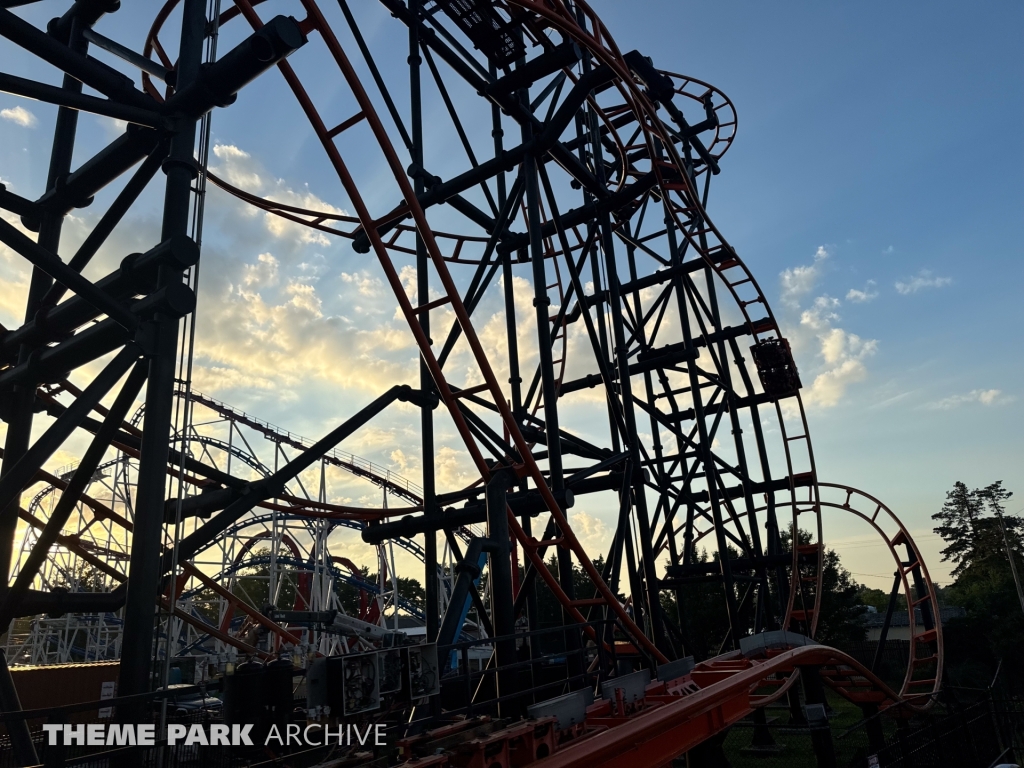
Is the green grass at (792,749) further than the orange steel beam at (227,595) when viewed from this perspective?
Yes

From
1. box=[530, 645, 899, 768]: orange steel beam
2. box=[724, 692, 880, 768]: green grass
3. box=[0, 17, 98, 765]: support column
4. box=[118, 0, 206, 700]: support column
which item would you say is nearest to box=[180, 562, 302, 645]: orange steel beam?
box=[0, 17, 98, 765]: support column

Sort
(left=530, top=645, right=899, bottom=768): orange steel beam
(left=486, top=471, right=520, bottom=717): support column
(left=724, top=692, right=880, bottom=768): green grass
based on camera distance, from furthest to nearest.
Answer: (left=724, top=692, right=880, bottom=768): green grass < (left=486, top=471, right=520, bottom=717): support column < (left=530, top=645, right=899, bottom=768): orange steel beam

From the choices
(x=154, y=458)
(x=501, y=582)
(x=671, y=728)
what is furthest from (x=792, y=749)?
(x=154, y=458)

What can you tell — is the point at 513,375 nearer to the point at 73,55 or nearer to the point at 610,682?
the point at 610,682

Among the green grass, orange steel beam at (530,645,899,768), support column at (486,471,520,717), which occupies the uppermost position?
support column at (486,471,520,717)

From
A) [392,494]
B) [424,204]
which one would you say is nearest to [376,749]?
[424,204]

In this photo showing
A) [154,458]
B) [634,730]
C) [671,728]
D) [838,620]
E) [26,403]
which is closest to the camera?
[154,458]

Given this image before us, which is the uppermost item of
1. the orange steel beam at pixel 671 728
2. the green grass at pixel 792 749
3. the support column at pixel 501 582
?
the support column at pixel 501 582

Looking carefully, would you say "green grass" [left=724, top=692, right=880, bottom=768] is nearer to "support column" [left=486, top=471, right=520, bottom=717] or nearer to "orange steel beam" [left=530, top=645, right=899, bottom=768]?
"orange steel beam" [left=530, top=645, right=899, bottom=768]

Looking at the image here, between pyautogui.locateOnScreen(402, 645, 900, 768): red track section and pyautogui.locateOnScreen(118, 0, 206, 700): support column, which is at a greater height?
pyautogui.locateOnScreen(118, 0, 206, 700): support column

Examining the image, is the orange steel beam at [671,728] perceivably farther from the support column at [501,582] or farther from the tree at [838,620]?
the tree at [838,620]

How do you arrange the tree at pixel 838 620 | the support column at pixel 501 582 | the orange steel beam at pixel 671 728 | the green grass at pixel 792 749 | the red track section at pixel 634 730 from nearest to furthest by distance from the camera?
the red track section at pixel 634 730 → the orange steel beam at pixel 671 728 → the support column at pixel 501 582 → the green grass at pixel 792 749 → the tree at pixel 838 620

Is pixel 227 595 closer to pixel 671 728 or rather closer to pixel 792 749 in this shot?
pixel 671 728

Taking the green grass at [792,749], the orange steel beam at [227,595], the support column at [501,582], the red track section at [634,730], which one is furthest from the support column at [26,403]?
the green grass at [792,749]
